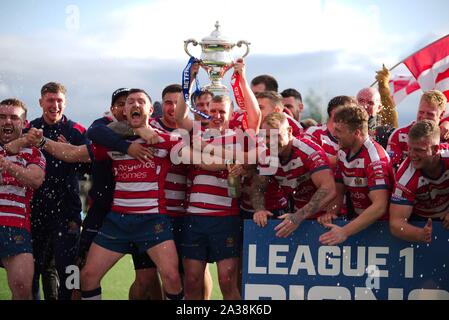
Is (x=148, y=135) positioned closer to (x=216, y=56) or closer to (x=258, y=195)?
(x=258, y=195)

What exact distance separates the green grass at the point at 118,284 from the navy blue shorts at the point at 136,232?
1.82m

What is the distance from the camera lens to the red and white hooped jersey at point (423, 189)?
16.1ft

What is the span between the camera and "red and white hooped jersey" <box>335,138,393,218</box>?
504cm

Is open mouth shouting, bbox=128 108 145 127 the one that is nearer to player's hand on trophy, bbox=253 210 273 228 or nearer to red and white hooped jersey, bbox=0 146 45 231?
red and white hooped jersey, bbox=0 146 45 231

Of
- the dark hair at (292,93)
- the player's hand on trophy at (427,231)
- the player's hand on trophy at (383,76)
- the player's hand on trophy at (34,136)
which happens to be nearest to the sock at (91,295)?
the player's hand on trophy at (34,136)

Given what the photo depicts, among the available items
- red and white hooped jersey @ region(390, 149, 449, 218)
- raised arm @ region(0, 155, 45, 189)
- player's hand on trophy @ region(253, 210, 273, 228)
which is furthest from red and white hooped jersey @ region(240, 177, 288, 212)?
raised arm @ region(0, 155, 45, 189)

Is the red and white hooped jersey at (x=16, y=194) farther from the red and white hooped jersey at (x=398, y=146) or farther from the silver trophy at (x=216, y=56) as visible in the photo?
the red and white hooped jersey at (x=398, y=146)

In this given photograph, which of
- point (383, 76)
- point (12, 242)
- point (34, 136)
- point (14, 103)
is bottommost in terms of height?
point (12, 242)

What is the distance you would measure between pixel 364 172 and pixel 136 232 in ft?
5.41

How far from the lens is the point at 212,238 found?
5434 millimetres

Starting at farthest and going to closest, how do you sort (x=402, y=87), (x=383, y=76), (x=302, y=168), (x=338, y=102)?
(x=402, y=87), (x=383, y=76), (x=338, y=102), (x=302, y=168)

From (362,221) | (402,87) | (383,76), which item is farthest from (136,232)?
(402,87)

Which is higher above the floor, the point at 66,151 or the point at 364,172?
the point at 66,151
